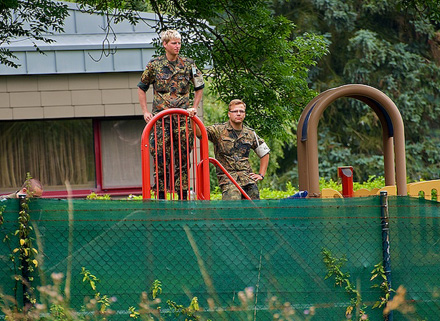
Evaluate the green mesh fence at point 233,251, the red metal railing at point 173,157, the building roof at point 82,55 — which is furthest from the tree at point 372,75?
the green mesh fence at point 233,251

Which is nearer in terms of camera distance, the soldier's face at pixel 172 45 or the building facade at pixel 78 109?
the soldier's face at pixel 172 45

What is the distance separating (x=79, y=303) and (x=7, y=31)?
5864 millimetres

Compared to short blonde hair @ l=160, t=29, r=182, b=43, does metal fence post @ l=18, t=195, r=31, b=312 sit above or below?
below

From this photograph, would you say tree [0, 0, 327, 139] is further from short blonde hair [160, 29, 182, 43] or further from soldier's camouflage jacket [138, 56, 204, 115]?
short blonde hair [160, 29, 182, 43]

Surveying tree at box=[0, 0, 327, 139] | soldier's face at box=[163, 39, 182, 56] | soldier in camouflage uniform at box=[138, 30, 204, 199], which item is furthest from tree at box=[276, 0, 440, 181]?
soldier's face at box=[163, 39, 182, 56]

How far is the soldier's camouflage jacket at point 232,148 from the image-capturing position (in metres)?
8.80

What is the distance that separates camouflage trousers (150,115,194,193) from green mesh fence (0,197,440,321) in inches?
58.0

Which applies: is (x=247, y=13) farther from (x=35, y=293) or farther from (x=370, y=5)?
(x=370, y=5)

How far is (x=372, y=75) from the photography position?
87.2ft

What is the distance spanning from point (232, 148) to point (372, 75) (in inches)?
734

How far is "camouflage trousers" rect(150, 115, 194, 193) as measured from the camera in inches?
320

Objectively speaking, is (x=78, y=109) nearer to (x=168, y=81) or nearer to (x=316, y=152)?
(x=168, y=81)

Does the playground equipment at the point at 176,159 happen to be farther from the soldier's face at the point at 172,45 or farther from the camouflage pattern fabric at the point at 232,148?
the soldier's face at the point at 172,45

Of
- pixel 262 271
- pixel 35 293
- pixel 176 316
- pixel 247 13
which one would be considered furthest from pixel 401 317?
pixel 247 13
